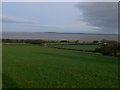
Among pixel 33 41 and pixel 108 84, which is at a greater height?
pixel 33 41

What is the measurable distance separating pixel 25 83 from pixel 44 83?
0.46 meters

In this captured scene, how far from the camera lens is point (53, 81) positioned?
359 cm

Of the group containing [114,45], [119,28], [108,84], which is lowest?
[108,84]

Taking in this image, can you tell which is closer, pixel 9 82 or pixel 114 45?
pixel 9 82

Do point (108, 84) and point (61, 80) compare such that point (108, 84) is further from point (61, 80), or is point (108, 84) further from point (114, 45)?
point (114, 45)

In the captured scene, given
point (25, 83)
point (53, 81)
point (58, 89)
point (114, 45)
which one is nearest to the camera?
point (58, 89)

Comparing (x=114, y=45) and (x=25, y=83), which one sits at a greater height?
(x=114, y=45)

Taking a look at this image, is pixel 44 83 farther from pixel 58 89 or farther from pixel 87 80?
pixel 87 80

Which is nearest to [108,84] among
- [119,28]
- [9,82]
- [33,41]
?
[9,82]

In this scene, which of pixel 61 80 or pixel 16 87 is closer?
pixel 16 87

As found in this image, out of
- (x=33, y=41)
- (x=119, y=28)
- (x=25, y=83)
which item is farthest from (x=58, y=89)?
(x=33, y=41)

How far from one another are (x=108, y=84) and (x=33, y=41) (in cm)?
2083

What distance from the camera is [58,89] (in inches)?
120

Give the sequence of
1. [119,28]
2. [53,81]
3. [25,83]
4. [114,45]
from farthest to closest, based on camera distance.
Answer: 1. [114,45]
2. [119,28]
3. [53,81]
4. [25,83]
